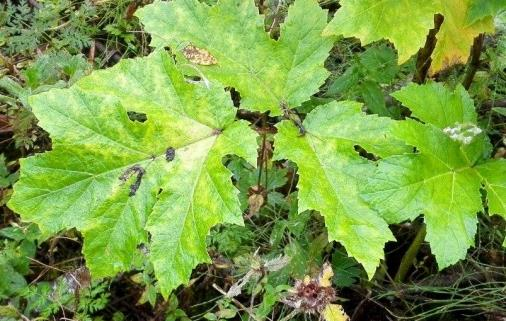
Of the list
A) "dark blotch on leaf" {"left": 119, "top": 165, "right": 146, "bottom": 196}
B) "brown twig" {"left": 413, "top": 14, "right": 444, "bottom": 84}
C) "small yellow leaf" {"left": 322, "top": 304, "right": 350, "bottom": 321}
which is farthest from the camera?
"brown twig" {"left": 413, "top": 14, "right": 444, "bottom": 84}

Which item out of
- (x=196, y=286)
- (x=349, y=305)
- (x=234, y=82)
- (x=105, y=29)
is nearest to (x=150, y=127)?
(x=234, y=82)

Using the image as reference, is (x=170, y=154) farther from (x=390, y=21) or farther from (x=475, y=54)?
(x=475, y=54)

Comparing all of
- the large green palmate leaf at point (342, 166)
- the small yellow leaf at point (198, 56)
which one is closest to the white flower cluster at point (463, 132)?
the large green palmate leaf at point (342, 166)

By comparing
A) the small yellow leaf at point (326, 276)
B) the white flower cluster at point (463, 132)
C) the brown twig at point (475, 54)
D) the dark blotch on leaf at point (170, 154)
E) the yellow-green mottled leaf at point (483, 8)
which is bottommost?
the small yellow leaf at point (326, 276)

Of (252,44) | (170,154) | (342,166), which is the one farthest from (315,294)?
(252,44)

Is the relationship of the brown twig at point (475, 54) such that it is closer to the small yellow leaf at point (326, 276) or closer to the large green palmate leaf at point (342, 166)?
the large green palmate leaf at point (342, 166)

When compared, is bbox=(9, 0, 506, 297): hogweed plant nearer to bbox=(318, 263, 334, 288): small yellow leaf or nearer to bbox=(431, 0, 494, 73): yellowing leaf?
bbox=(431, 0, 494, 73): yellowing leaf

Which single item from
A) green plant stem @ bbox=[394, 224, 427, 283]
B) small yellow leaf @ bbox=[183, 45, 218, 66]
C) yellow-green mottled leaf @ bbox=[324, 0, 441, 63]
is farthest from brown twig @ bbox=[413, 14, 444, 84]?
small yellow leaf @ bbox=[183, 45, 218, 66]
